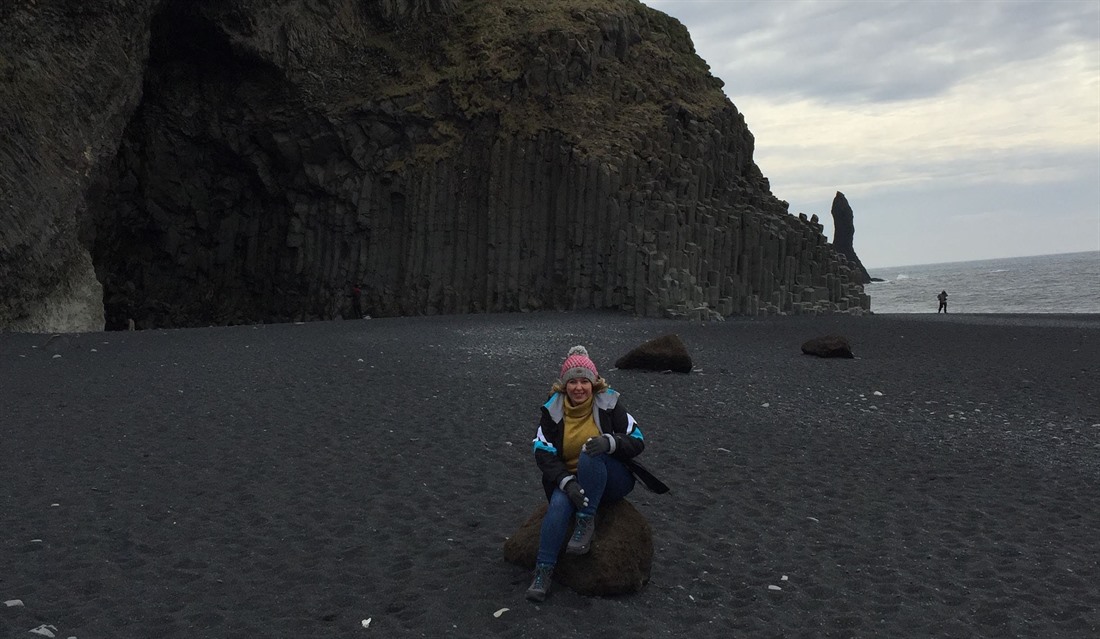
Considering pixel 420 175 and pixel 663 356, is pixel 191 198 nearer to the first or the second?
pixel 420 175

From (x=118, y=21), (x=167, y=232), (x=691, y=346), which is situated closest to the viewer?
(x=691, y=346)

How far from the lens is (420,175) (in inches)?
1396

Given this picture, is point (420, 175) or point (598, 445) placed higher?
point (420, 175)

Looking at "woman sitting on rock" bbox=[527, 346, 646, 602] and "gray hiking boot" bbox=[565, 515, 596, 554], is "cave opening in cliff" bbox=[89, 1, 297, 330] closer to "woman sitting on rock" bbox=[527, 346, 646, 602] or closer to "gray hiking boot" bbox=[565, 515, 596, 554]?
"woman sitting on rock" bbox=[527, 346, 646, 602]

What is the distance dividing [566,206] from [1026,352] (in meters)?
18.0

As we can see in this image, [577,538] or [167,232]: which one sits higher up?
[167,232]

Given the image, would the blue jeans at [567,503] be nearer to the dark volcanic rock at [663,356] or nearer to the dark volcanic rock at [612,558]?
the dark volcanic rock at [612,558]

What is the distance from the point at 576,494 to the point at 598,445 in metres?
0.34

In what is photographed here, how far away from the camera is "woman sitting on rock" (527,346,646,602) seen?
583 cm

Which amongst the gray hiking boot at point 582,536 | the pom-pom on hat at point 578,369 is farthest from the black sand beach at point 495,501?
the pom-pom on hat at point 578,369

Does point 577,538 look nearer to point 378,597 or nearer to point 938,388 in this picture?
point 378,597

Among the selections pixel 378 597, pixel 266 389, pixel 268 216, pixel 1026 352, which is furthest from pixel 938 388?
pixel 268 216

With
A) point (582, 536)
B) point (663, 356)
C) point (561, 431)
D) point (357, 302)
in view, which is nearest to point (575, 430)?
point (561, 431)

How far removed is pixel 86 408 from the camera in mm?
12453
